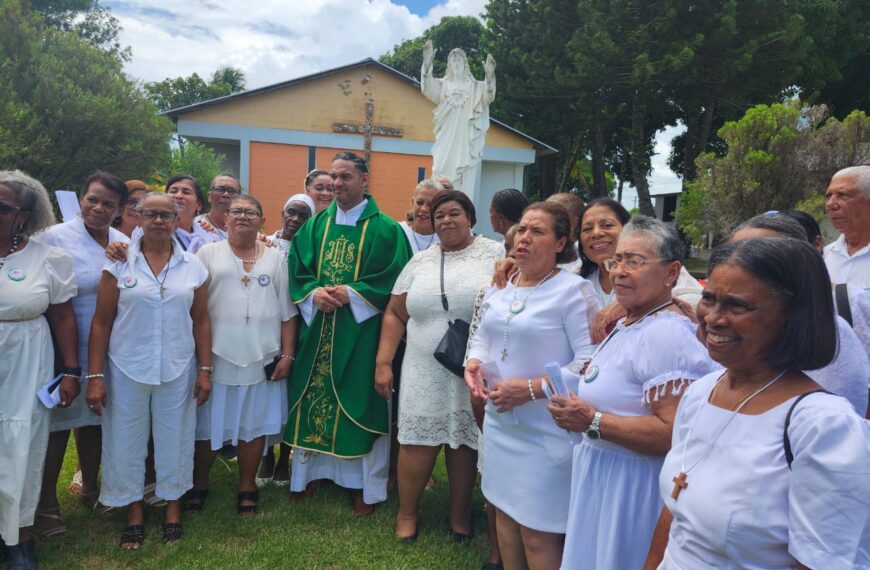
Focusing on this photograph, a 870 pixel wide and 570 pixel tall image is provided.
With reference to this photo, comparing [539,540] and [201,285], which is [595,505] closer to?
[539,540]

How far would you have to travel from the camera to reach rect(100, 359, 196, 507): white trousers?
12.1 feet

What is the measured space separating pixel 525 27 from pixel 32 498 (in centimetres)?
2255

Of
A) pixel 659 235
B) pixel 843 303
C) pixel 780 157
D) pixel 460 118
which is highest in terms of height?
pixel 460 118

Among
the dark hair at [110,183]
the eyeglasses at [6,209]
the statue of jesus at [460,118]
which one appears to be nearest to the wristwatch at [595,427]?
the eyeglasses at [6,209]

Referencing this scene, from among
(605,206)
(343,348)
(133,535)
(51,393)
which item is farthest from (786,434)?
(133,535)

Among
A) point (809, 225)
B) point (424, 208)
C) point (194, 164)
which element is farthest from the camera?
point (194, 164)

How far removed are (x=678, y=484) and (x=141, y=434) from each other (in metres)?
3.28

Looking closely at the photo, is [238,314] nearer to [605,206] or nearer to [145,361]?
[145,361]

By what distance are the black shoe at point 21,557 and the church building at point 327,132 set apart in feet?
52.4

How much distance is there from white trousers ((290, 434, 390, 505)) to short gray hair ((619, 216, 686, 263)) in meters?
2.67

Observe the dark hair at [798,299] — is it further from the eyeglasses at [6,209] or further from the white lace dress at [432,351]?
the eyeglasses at [6,209]

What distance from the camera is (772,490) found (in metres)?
1.37

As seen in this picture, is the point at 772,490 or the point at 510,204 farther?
the point at 510,204

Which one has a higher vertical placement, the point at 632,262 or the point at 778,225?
the point at 778,225
